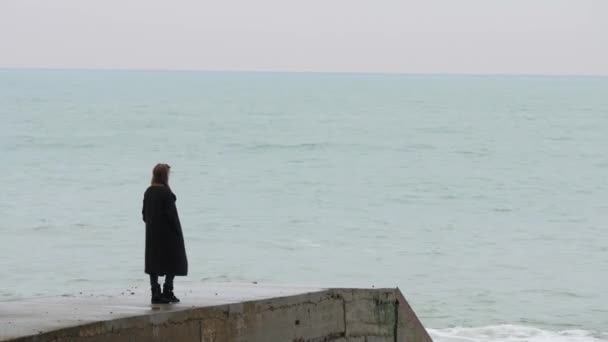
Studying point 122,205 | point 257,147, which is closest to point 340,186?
point 122,205

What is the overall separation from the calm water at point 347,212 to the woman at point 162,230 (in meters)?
10.9

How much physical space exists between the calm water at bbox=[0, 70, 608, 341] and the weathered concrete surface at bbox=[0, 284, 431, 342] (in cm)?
884

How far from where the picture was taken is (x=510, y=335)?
2083cm

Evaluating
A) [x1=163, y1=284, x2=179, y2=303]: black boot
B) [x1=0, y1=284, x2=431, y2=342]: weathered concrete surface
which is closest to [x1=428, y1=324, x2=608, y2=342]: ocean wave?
[x1=0, y1=284, x2=431, y2=342]: weathered concrete surface

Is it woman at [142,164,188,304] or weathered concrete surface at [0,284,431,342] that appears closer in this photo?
weathered concrete surface at [0,284,431,342]

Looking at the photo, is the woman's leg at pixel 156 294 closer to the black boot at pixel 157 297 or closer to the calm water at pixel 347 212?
the black boot at pixel 157 297

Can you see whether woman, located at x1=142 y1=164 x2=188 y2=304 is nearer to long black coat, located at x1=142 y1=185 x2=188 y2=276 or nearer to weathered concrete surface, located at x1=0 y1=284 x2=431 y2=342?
long black coat, located at x1=142 y1=185 x2=188 y2=276

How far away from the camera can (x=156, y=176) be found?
9945 millimetres

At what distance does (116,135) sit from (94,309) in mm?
77509

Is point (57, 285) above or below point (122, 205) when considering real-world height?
below

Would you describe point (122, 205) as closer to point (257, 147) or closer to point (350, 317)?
point (350, 317)

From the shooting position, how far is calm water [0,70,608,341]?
25.9 metres

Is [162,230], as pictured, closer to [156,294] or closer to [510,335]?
[156,294]

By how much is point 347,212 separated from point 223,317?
109 feet
